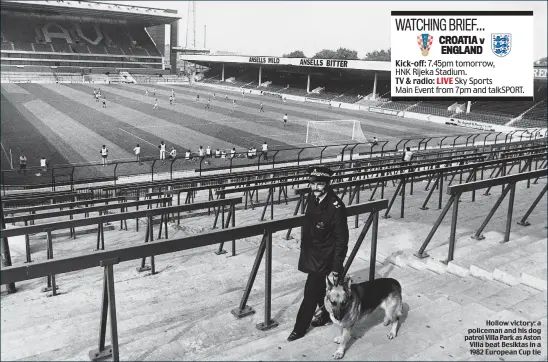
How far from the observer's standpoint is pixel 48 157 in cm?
2712

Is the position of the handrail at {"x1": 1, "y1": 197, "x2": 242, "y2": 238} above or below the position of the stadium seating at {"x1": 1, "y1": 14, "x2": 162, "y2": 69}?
below

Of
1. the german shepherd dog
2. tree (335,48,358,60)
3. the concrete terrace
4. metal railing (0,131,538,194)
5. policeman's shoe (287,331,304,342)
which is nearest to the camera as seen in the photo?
the german shepherd dog

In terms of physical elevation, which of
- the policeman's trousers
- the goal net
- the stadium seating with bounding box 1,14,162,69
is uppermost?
the stadium seating with bounding box 1,14,162,69

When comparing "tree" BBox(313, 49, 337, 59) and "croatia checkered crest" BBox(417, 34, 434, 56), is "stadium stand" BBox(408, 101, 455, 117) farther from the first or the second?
"tree" BBox(313, 49, 337, 59)

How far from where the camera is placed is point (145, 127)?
38.6 meters

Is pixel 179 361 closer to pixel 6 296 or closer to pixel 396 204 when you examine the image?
pixel 6 296

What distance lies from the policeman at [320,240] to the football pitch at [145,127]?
14713 mm

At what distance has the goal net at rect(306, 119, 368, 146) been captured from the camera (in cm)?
3533

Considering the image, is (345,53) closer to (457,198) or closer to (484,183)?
(484,183)

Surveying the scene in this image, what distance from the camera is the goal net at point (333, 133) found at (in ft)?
116

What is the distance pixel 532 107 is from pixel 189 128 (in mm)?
33607

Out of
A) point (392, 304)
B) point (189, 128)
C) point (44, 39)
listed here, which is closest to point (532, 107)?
point (189, 128)

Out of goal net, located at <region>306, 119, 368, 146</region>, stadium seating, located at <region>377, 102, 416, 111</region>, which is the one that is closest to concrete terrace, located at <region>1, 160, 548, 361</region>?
goal net, located at <region>306, 119, 368, 146</region>
